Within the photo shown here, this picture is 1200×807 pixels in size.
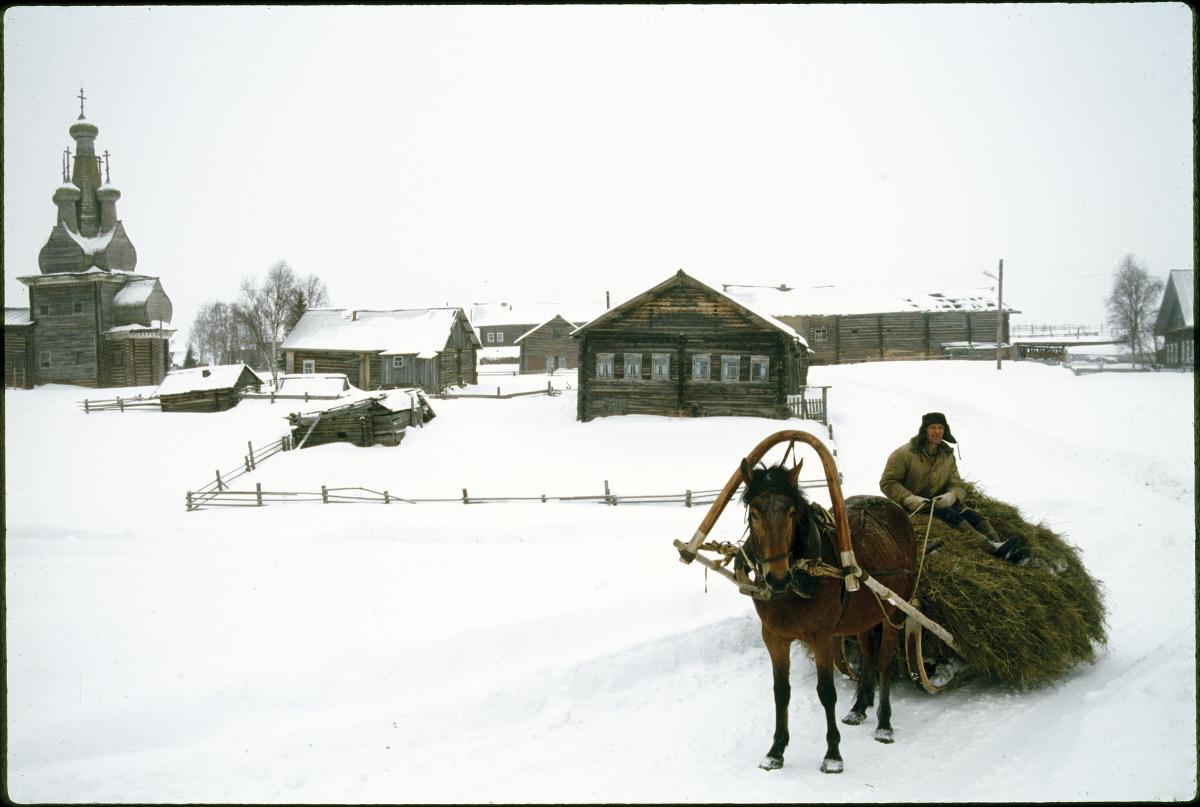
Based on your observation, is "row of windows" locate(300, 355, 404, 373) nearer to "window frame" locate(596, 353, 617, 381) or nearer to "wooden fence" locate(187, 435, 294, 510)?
"wooden fence" locate(187, 435, 294, 510)

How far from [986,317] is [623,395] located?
32836 mm

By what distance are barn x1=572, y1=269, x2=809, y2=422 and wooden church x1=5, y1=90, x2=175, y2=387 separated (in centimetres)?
1250

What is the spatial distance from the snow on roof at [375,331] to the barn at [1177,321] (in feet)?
103

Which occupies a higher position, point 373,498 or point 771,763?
point 373,498

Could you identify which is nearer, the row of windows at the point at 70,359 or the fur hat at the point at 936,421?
the fur hat at the point at 936,421

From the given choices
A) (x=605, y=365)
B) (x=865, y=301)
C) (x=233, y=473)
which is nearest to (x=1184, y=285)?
(x=605, y=365)

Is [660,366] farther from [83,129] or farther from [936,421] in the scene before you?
[83,129]

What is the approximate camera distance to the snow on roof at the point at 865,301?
46.2 meters

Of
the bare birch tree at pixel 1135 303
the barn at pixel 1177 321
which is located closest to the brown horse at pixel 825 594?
the barn at pixel 1177 321

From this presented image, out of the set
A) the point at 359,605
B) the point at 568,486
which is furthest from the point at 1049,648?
the point at 568,486

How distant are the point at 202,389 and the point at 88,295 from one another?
11350mm

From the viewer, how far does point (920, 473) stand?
22.5 feet

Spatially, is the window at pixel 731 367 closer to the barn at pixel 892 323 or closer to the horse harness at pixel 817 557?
the horse harness at pixel 817 557

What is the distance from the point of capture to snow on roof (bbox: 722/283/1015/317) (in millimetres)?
46219
